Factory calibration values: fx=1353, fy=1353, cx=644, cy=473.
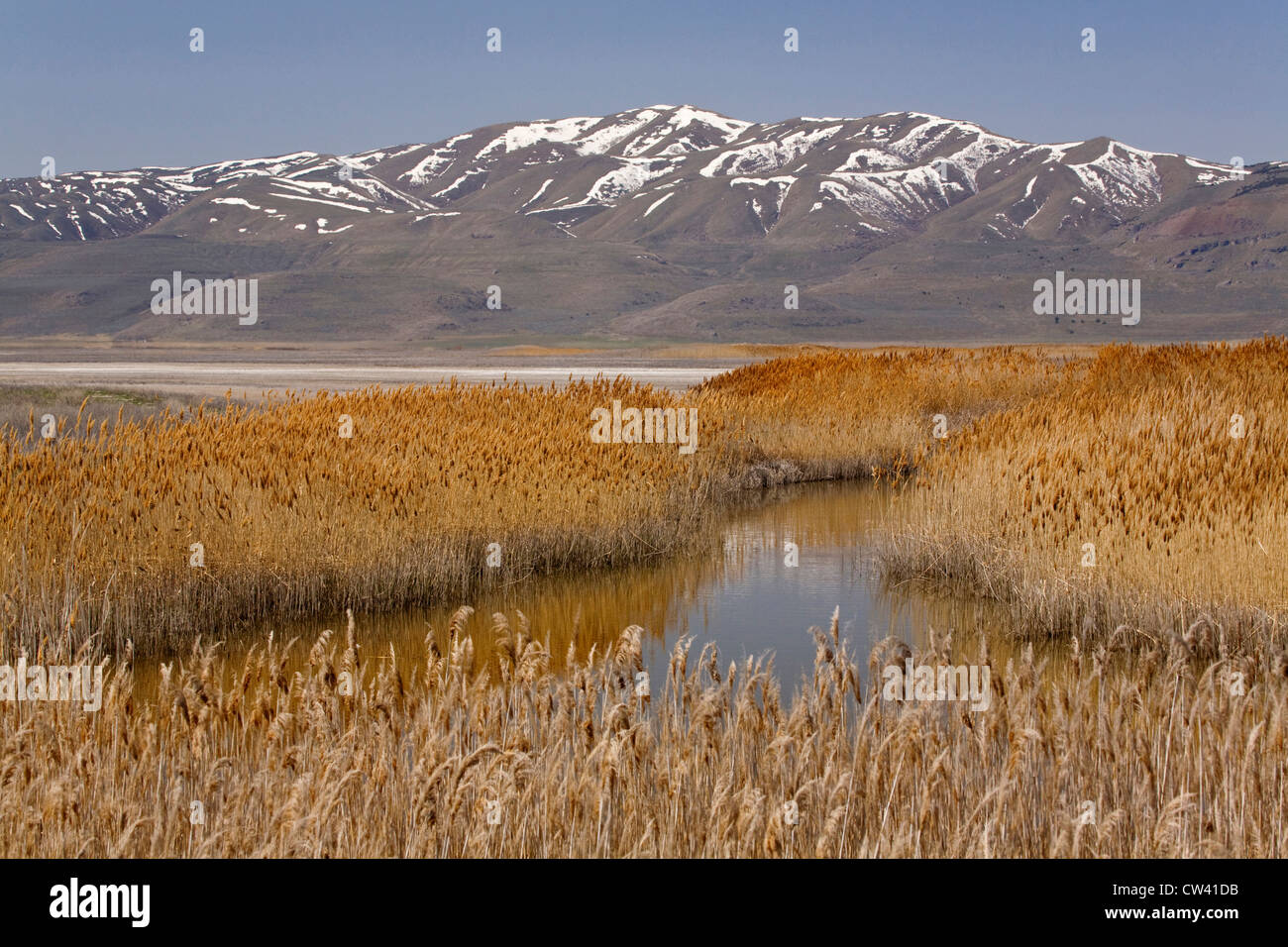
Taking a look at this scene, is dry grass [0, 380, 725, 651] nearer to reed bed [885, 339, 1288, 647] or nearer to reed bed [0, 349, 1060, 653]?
reed bed [0, 349, 1060, 653]

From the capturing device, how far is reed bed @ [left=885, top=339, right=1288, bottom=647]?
9.41 m

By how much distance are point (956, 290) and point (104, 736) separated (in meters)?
164

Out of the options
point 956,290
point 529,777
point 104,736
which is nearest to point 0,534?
point 104,736

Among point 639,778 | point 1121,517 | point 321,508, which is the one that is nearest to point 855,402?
point 1121,517

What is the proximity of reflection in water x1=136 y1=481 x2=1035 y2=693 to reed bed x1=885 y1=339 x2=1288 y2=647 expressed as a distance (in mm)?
633

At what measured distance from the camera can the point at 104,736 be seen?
645 centimetres

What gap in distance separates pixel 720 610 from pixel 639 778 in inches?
240

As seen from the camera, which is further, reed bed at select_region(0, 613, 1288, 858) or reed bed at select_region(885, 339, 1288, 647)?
reed bed at select_region(885, 339, 1288, 647)

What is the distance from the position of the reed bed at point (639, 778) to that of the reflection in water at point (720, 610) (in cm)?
284

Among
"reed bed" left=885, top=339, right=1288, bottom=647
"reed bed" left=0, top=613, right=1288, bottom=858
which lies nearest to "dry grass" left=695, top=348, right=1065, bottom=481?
"reed bed" left=885, top=339, right=1288, bottom=647

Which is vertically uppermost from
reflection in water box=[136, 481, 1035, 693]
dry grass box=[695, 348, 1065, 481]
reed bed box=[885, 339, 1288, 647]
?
dry grass box=[695, 348, 1065, 481]

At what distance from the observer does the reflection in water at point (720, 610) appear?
10391 mm

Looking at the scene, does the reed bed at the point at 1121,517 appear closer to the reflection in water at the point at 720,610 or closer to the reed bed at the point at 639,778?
the reflection in water at the point at 720,610
